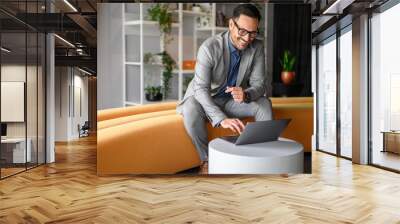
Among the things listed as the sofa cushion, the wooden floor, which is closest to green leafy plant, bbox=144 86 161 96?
the sofa cushion

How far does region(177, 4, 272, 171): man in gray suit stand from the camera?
5293 millimetres

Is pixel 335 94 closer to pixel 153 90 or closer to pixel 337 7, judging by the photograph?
pixel 337 7

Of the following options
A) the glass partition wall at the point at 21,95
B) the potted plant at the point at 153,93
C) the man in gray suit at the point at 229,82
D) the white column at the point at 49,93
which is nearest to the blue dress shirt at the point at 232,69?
the man in gray suit at the point at 229,82

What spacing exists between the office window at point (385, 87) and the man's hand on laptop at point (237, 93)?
8.85ft

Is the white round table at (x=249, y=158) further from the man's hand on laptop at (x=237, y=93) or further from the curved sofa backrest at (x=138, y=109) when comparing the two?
the curved sofa backrest at (x=138, y=109)

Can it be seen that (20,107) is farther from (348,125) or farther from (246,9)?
(348,125)

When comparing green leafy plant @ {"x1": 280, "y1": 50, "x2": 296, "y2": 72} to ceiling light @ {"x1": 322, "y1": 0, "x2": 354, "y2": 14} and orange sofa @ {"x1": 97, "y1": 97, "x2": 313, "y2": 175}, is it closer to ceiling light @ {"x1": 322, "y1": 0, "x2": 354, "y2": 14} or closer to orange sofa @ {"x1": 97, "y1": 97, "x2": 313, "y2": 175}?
orange sofa @ {"x1": 97, "y1": 97, "x2": 313, "y2": 175}

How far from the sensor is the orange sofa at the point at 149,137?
5.38 meters

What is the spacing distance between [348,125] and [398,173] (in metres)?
1.93

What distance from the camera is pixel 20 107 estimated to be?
6445 mm

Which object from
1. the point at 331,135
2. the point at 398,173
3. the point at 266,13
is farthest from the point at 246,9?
the point at 331,135

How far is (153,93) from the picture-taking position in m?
5.38

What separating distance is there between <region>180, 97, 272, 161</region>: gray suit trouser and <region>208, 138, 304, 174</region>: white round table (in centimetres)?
13

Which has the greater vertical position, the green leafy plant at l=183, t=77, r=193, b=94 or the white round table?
the green leafy plant at l=183, t=77, r=193, b=94
